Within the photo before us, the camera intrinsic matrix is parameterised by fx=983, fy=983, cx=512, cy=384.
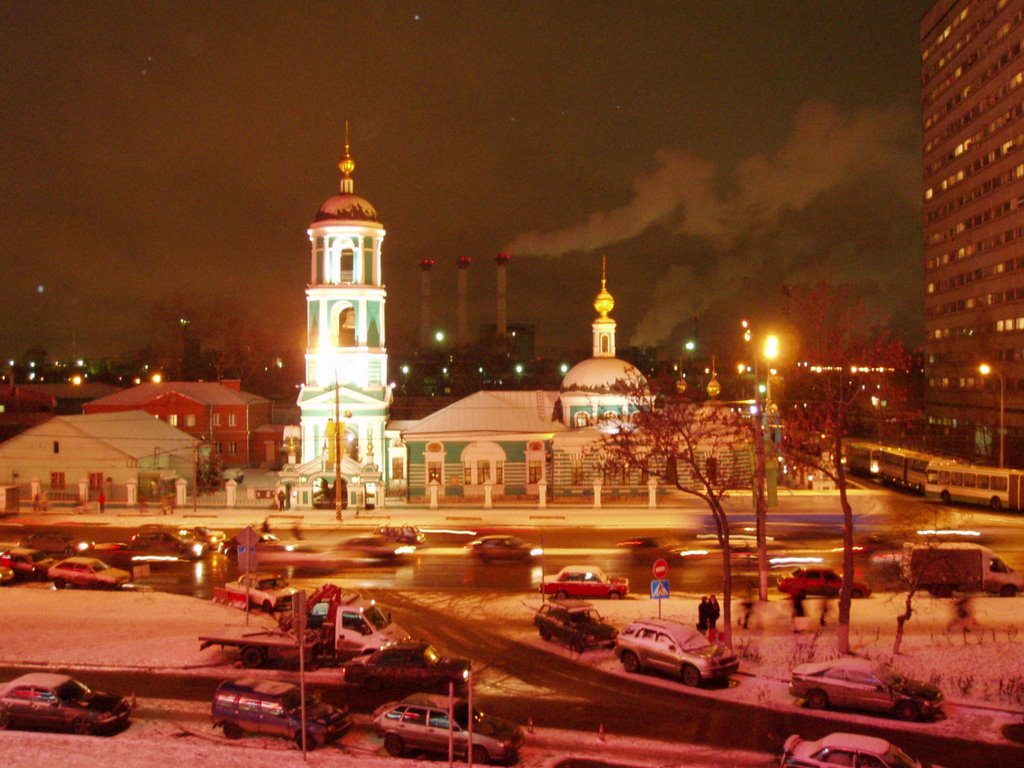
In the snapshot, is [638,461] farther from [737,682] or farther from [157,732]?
[157,732]

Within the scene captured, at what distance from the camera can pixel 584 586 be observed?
27.1 meters

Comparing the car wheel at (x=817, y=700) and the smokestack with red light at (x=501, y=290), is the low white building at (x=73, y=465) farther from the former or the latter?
the smokestack with red light at (x=501, y=290)

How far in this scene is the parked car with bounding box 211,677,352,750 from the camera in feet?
53.1

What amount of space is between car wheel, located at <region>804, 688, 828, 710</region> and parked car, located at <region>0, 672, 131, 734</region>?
40.0 feet

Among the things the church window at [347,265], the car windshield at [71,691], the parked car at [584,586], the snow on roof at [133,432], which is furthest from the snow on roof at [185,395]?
the car windshield at [71,691]

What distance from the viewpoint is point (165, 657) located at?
69.3ft

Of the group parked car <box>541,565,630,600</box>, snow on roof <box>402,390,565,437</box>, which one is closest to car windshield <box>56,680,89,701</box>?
parked car <box>541,565,630,600</box>

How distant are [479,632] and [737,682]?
6.60 meters

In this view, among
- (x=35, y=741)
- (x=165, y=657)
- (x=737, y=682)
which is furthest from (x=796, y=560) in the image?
(x=35, y=741)

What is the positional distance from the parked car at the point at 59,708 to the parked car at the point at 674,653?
32.0 ft

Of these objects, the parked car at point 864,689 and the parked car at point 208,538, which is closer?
the parked car at point 864,689

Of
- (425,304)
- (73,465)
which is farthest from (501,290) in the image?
(73,465)

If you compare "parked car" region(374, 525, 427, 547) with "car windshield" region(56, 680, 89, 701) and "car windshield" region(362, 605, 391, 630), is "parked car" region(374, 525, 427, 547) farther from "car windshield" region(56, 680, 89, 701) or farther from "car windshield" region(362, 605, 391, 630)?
"car windshield" region(56, 680, 89, 701)

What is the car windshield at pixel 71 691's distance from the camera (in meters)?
17.0
